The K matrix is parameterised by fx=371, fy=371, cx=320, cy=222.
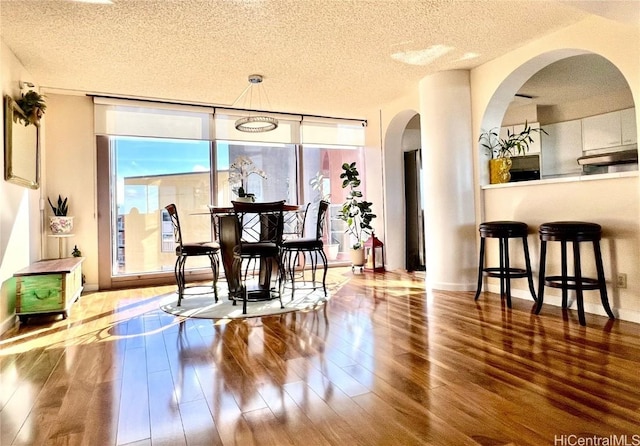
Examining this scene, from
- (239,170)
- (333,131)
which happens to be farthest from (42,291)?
(333,131)

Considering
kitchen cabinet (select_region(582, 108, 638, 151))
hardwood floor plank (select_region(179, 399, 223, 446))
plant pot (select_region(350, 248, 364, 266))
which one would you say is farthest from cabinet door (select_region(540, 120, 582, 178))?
hardwood floor plank (select_region(179, 399, 223, 446))

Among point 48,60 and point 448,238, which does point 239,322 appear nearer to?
point 448,238

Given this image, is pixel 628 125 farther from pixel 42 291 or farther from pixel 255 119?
pixel 42 291

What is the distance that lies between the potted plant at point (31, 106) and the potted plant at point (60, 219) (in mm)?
1190

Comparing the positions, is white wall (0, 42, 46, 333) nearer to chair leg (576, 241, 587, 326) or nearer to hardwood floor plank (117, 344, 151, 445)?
hardwood floor plank (117, 344, 151, 445)

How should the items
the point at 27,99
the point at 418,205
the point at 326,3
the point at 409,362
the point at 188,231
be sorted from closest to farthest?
the point at 409,362 < the point at 326,3 < the point at 27,99 < the point at 188,231 < the point at 418,205

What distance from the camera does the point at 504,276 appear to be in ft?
11.3

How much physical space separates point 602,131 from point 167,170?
6.10 m

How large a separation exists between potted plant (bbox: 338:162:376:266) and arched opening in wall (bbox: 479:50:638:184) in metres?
1.93

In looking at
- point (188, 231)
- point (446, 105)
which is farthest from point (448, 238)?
point (188, 231)

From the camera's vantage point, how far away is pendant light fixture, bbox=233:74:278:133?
159 inches

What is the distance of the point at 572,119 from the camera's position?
554 cm

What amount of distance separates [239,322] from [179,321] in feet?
1.73

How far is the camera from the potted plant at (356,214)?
221 inches
